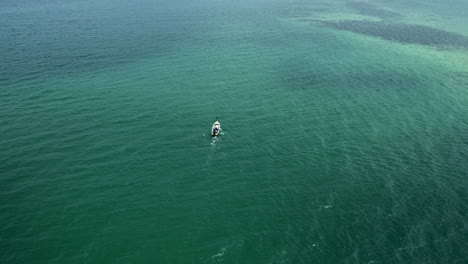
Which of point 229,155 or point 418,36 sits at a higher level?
point 229,155

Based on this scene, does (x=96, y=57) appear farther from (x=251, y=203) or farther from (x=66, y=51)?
(x=251, y=203)

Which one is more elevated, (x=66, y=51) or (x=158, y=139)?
(x=66, y=51)

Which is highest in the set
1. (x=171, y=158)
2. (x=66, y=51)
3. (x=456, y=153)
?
(x=66, y=51)

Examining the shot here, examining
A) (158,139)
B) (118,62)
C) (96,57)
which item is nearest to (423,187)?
(158,139)

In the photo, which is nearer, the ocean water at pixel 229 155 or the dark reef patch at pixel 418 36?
the ocean water at pixel 229 155

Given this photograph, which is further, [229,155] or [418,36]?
[418,36]

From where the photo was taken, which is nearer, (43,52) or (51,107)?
(51,107)

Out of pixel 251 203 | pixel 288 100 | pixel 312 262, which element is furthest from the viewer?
pixel 288 100

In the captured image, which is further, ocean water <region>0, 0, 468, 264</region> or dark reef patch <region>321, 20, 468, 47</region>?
dark reef patch <region>321, 20, 468, 47</region>
